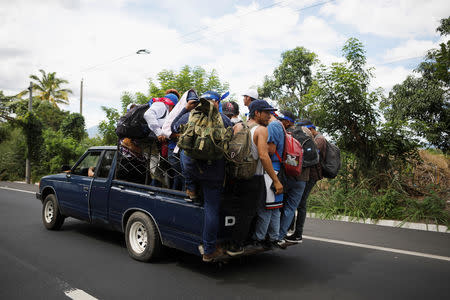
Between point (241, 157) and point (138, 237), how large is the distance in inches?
84.1

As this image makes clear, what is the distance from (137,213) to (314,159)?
8.83 ft

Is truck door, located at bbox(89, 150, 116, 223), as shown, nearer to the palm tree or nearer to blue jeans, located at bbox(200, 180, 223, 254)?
blue jeans, located at bbox(200, 180, 223, 254)

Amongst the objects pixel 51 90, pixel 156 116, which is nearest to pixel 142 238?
pixel 156 116

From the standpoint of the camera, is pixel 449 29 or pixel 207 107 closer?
pixel 207 107

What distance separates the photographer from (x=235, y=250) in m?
4.10

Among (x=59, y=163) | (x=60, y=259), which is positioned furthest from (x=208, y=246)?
(x=59, y=163)

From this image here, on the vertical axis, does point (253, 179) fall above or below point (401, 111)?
below

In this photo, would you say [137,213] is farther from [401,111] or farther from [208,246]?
[401,111]

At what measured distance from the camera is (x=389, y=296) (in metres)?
3.76

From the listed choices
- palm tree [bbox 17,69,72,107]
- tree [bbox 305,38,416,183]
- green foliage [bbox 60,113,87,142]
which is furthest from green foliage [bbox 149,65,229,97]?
palm tree [bbox 17,69,72,107]

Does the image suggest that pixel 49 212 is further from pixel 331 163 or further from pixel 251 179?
pixel 331 163

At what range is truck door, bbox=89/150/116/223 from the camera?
5.44 meters

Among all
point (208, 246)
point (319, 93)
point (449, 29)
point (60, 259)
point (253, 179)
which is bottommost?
point (60, 259)

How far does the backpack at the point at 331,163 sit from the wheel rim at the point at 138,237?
300cm
